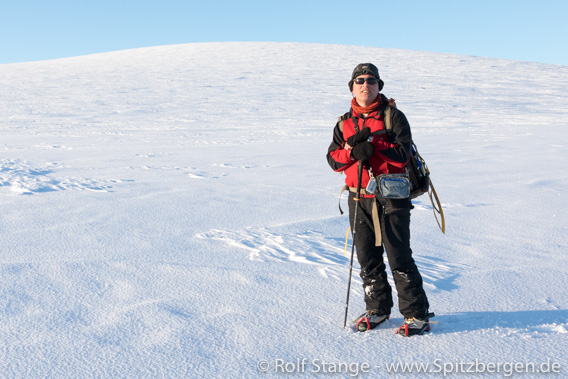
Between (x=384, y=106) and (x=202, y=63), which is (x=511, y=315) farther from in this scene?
(x=202, y=63)

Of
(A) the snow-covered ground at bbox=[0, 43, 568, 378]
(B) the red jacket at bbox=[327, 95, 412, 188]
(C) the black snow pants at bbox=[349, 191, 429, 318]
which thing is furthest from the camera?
(C) the black snow pants at bbox=[349, 191, 429, 318]

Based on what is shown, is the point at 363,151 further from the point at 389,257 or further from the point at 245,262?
the point at 245,262

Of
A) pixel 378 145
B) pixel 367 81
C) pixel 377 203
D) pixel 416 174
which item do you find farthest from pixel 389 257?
pixel 367 81

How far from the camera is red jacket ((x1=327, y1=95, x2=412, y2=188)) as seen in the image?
2457 millimetres

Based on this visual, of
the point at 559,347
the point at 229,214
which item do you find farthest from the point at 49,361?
the point at 229,214

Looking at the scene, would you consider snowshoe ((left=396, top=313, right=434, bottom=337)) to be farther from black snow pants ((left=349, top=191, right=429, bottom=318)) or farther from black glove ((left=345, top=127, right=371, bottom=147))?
black glove ((left=345, top=127, right=371, bottom=147))

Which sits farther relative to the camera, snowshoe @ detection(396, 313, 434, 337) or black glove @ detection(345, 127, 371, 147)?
snowshoe @ detection(396, 313, 434, 337)

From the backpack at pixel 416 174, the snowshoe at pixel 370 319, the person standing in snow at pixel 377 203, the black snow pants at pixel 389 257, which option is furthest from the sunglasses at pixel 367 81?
the snowshoe at pixel 370 319

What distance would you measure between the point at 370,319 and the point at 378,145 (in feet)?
3.26

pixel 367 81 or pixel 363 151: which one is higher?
pixel 367 81

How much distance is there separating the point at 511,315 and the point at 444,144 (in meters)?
10.1

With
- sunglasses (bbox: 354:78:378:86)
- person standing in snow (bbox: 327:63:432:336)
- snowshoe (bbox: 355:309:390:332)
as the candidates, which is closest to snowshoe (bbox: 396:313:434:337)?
person standing in snow (bbox: 327:63:432:336)

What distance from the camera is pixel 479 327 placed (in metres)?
2.62

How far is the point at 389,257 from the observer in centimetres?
262
